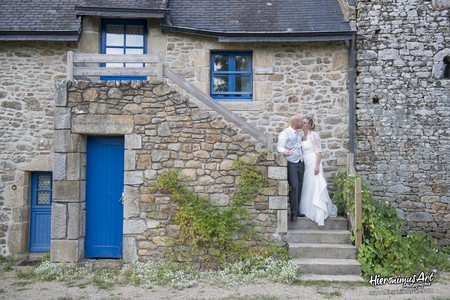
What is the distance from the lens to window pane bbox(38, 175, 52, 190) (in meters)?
7.81

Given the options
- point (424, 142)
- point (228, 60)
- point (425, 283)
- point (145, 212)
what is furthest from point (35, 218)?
point (424, 142)

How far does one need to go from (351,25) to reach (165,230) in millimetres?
5023

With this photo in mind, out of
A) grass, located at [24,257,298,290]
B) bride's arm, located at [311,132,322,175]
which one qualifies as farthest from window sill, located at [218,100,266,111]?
grass, located at [24,257,298,290]

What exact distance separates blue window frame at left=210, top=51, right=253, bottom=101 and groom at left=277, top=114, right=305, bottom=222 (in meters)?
1.57

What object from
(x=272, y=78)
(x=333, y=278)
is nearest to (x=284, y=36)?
(x=272, y=78)

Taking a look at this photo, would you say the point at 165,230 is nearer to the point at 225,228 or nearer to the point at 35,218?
the point at 225,228

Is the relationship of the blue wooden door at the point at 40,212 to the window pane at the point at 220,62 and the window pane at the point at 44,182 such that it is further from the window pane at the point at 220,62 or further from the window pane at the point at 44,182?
the window pane at the point at 220,62

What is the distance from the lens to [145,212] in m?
6.19

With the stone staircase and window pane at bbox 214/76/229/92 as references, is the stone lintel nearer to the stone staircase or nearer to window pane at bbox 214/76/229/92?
window pane at bbox 214/76/229/92

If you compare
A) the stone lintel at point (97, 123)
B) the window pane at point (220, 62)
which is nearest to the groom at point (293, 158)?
the window pane at point (220, 62)

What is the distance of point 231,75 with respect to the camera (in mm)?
7871

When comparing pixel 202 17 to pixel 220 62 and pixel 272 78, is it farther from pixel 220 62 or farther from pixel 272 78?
pixel 272 78

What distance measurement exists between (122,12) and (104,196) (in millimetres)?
3329

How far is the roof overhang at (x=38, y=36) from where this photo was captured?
7371 millimetres
